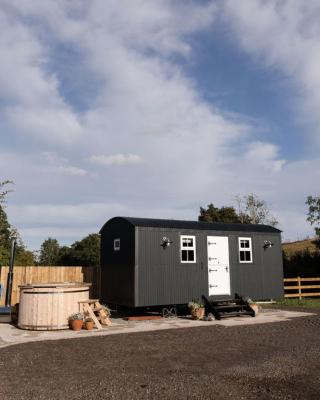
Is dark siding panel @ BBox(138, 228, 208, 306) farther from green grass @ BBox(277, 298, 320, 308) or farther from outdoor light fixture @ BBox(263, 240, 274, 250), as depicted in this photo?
green grass @ BBox(277, 298, 320, 308)

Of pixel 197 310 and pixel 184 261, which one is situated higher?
pixel 184 261

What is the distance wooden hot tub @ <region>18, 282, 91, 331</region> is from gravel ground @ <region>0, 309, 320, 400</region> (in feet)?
7.06

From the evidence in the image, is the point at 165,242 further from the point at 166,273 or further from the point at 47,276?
the point at 47,276

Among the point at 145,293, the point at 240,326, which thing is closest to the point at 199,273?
the point at 145,293

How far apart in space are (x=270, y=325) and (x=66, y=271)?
29.3ft

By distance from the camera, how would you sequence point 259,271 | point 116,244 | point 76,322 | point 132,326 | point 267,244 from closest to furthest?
→ point 76,322, point 132,326, point 116,244, point 259,271, point 267,244

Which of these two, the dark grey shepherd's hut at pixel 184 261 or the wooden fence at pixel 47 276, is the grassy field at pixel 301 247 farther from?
the wooden fence at pixel 47 276

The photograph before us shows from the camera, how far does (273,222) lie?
45.1m

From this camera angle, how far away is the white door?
1642 cm

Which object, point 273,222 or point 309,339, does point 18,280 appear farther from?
point 273,222

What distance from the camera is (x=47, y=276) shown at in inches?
665

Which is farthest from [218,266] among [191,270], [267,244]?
[267,244]

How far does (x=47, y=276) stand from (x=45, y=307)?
4.44 meters

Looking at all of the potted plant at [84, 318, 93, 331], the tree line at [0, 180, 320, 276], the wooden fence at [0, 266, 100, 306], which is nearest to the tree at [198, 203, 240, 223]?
the tree line at [0, 180, 320, 276]
